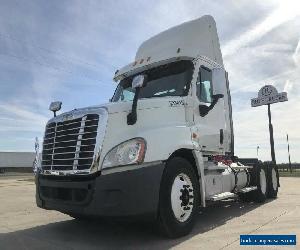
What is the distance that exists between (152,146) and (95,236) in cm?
177

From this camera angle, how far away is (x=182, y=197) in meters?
6.25

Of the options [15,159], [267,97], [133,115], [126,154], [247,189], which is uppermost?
[267,97]

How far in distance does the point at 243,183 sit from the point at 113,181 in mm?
4977

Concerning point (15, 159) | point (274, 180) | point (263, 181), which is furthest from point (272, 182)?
point (15, 159)

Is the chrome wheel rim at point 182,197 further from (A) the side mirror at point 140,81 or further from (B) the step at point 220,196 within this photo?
(A) the side mirror at point 140,81

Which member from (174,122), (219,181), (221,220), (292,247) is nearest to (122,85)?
(174,122)

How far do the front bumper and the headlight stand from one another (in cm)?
10

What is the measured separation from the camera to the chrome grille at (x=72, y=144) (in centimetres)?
574

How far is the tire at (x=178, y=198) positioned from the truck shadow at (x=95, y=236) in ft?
0.57

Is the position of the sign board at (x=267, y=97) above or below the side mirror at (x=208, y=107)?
above

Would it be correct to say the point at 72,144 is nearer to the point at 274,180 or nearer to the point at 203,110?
the point at 203,110

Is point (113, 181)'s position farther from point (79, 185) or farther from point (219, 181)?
point (219, 181)

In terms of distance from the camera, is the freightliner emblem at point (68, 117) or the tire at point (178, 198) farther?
the freightliner emblem at point (68, 117)

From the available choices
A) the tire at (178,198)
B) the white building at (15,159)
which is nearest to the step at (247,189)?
the tire at (178,198)
